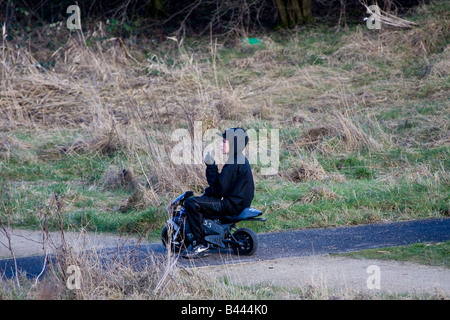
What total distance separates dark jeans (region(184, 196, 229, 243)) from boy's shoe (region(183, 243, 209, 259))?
0.07m

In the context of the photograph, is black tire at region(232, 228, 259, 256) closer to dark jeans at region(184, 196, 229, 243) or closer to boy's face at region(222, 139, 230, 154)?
dark jeans at region(184, 196, 229, 243)

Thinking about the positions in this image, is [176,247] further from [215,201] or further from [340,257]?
[340,257]

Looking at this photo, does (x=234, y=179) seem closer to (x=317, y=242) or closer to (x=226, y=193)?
(x=226, y=193)

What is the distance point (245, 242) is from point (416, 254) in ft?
Answer: 5.99

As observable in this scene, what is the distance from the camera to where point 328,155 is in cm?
1113

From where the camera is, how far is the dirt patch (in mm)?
5605

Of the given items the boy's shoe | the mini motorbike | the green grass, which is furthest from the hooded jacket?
the green grass

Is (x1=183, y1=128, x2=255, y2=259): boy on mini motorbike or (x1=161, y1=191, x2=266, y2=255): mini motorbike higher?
(x1=183, y1=128, x2=255, y2=259): boy on mini motorbike

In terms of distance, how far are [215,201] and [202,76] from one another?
991 cm

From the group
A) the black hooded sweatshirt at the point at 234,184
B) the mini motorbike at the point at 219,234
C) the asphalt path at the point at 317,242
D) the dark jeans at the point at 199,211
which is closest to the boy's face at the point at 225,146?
the black hooded sweatshirt at the point at 234,184

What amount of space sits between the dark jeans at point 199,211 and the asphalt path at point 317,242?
32 centimetres

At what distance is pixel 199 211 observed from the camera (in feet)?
21.9
